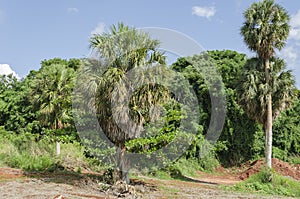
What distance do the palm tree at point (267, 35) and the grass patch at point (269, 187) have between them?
1242 mm

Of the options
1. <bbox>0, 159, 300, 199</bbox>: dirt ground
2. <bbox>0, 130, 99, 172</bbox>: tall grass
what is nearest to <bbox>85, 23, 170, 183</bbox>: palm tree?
<bbox>0, 159, 300, 199</bbox>: dirt ground

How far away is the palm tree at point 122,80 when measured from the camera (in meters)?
10.2

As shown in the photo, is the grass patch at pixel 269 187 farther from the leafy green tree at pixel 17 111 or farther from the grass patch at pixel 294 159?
the leafy green tree at pixel 17 111

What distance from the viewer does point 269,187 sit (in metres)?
14.4

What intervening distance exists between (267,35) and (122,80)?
29.4 ft

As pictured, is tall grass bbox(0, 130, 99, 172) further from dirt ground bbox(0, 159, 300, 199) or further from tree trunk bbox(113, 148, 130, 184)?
tree trunk bbox(113, 148, 130, 184)

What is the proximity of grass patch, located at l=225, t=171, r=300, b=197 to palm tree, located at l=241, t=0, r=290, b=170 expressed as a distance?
1.24 m

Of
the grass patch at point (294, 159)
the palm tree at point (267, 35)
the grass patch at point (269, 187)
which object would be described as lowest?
the grass patch at point (269, 187)

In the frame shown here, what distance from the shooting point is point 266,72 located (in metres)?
16.8

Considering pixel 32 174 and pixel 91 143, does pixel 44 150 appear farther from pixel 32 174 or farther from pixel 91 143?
pixel 91 143

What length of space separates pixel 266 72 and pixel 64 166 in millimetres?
10116

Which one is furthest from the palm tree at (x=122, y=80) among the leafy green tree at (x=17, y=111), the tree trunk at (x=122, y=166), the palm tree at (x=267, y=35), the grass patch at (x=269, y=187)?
the leafy green tree at (x=17, y=111)

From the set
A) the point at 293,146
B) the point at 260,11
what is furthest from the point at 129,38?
the point at 293,146

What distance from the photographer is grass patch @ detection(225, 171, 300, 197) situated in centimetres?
1396
